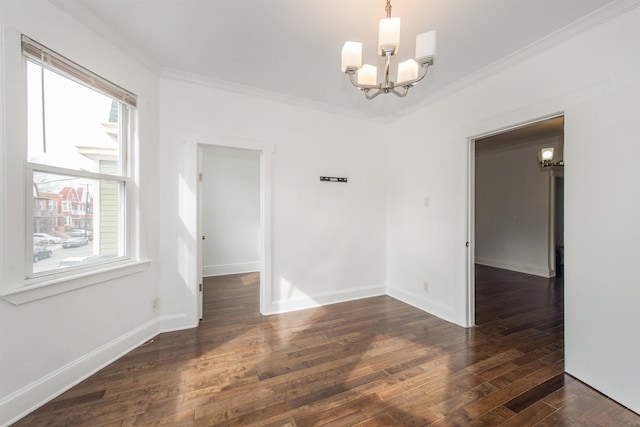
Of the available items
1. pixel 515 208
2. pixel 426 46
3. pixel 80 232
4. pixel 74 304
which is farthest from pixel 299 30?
pixel 515 208

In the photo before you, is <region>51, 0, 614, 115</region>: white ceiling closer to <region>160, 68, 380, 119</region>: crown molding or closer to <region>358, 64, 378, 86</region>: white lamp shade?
<region>160, 68, 380, 119</region>: crown molding

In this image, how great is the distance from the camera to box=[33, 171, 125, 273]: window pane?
5.90 feet

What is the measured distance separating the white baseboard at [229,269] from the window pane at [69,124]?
326cm

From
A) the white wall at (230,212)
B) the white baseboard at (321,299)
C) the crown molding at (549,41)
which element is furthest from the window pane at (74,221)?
the crown molding at (549,41)

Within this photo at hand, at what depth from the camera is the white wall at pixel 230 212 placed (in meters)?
5.33

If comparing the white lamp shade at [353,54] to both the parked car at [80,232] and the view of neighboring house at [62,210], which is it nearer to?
the view of neighboring house at [62,210]

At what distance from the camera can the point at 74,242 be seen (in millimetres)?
2039

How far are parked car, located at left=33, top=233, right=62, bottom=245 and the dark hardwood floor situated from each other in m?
1.10

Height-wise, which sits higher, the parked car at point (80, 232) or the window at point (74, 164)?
the window at point (74, 164)

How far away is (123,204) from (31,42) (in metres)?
1.30

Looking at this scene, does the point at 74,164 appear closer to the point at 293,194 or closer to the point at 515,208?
the point at 293,194

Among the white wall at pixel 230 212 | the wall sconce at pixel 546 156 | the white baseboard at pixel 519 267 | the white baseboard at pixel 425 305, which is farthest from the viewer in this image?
the white wall at pixel 230 212

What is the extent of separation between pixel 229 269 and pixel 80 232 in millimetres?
3537

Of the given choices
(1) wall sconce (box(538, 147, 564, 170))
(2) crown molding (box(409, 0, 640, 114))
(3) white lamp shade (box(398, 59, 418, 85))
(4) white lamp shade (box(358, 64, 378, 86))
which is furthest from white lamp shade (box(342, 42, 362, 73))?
(1) wall sconce (box(538, 147, 564, 170))
